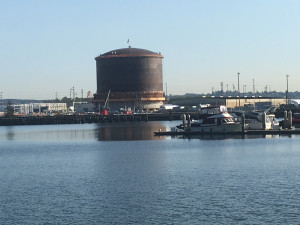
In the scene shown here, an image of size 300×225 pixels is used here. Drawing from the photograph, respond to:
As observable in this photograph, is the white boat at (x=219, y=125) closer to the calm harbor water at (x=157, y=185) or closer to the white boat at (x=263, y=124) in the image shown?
the white boat at (x=263, y=124)

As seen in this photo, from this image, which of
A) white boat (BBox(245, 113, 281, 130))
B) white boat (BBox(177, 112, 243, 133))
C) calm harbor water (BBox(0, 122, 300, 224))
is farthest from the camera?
white boat (BBox(245, 113, 281, 130))

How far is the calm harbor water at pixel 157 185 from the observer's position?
Result: 43959mm

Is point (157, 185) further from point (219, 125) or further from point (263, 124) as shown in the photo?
point (263, 124)

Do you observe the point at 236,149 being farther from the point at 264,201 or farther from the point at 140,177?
the point at 264,201

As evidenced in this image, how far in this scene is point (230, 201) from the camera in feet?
155

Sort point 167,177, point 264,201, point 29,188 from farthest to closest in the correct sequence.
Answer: point 167,177, point 29,188, point 264,201

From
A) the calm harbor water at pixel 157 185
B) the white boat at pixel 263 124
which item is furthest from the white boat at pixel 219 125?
the calm harbor water at pixel 157 185

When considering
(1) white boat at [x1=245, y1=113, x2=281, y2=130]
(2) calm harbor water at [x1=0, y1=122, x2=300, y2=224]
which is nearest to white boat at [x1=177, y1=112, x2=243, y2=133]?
(1) white boat at [x1=245, y1=113, x2=281, y2=130]

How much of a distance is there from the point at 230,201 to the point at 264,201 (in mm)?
2268

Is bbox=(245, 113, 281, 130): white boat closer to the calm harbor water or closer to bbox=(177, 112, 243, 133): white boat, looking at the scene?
bbox=(177, 112, 243, 133): white boat

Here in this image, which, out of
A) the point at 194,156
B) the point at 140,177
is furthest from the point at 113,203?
the point at 194,156

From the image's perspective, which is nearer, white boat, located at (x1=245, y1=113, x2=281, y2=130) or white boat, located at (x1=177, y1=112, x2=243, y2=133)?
white boat, located at (x1=177, y1=112, x2=243, y2=133)

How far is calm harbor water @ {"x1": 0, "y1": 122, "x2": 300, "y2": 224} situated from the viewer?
43959mm

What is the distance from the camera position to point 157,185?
55.2 meters
